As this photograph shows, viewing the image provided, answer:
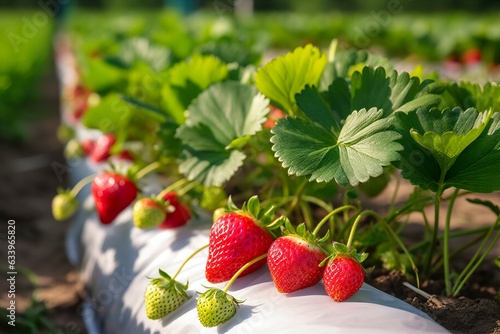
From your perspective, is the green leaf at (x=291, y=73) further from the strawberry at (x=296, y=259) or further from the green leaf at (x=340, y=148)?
the strawberry at (x=296, y=259)

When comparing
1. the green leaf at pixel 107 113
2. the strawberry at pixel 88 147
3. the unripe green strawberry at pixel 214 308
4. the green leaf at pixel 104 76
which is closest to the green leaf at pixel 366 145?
the unripe green strawberry at pixel 214 308

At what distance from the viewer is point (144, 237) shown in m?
2.22

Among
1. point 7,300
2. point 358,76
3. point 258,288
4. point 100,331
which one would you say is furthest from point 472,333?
point 7,300

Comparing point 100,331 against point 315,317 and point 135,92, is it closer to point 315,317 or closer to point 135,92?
point 135,92

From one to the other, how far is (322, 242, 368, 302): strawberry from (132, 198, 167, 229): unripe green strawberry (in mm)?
731

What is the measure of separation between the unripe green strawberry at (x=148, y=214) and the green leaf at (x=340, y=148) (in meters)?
0.60

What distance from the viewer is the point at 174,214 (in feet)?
6.98

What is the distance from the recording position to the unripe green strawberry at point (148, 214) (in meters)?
2.02

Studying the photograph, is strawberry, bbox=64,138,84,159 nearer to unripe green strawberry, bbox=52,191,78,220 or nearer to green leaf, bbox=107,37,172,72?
green leaf, bbox=107,37,172,72

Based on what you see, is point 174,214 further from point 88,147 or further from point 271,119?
point 88,147

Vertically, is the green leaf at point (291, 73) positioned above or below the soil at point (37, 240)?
above

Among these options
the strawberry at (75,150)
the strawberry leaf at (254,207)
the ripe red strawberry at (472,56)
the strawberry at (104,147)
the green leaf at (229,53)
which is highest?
the green leaf at (229,53)

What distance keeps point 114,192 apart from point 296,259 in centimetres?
99

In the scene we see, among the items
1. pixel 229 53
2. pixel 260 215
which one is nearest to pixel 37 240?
pixel 229 53
